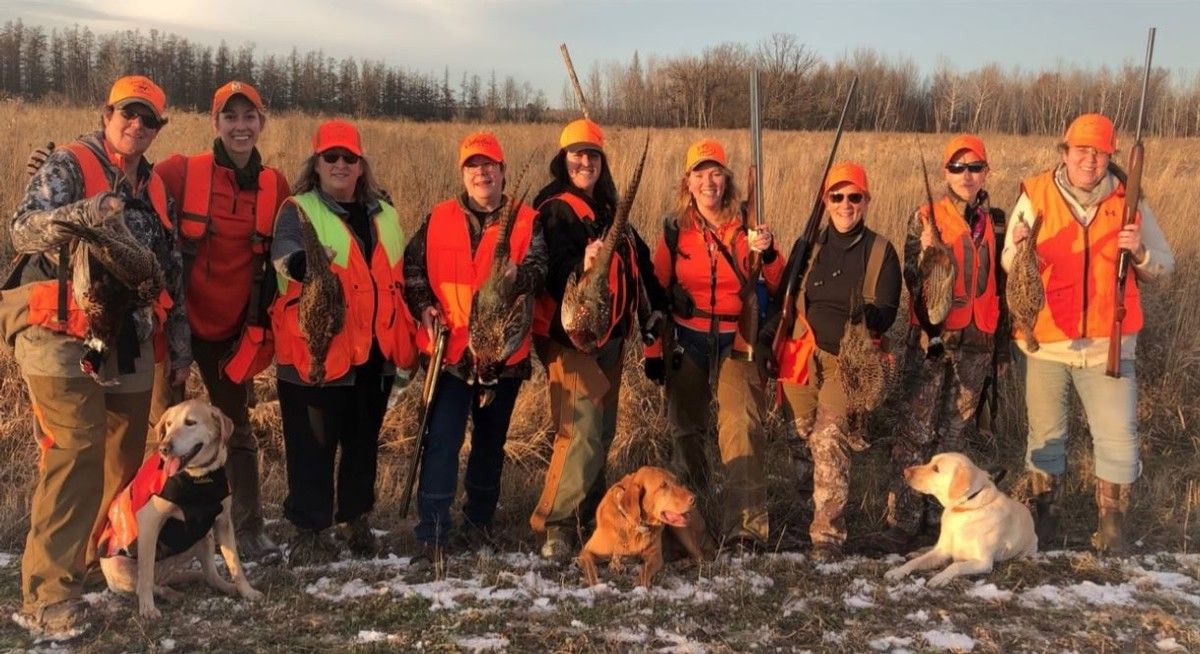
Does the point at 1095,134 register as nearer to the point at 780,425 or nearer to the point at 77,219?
the point at 780,425

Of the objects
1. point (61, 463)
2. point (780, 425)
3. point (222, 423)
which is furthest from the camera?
point (780, 425)

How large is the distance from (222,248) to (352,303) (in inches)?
33.2

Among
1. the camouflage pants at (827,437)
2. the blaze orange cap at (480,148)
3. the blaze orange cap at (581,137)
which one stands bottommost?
the camouflage pants at (827,437)

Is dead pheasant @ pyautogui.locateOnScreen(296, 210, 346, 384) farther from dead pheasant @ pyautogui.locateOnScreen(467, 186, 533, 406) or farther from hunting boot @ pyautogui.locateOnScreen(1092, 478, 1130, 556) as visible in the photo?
hunting boot @ pyautogui.locateOnScreen(1092, 478, 1130, 556)

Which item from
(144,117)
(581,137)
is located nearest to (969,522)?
(581,137)

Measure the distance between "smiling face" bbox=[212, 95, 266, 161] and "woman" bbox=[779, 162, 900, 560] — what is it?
326 centimetres

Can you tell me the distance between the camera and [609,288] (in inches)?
181

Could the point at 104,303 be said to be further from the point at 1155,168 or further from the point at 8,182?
the point at 1155,168

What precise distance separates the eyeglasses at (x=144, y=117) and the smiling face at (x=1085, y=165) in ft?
17.2

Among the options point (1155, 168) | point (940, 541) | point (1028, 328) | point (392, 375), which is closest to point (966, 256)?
point (1028, 328)

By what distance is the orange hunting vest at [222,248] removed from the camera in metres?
4.63

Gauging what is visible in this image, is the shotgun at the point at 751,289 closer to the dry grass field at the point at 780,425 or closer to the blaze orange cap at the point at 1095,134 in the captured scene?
the dry grass field at the point at 780,425

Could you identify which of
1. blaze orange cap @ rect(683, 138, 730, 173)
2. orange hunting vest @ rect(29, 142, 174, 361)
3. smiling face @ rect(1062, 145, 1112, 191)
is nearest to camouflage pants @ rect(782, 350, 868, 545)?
blaze orange cap @ rect(683, 138, 730, 173)

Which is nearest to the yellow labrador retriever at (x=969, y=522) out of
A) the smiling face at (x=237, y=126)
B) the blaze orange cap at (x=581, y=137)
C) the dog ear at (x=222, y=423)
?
the blaze orange cap at (x=581, y=137)
